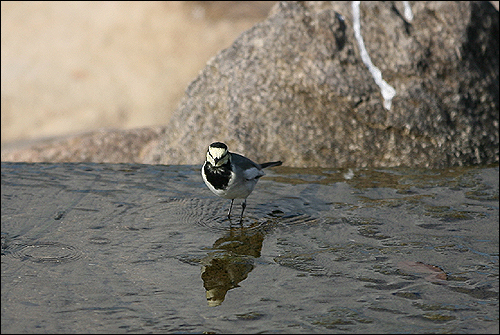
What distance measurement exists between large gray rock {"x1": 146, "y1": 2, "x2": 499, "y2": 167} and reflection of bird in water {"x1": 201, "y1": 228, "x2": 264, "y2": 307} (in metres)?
2.22

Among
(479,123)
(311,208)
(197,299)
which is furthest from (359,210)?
(479,123)

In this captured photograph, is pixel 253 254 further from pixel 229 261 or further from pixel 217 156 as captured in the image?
pixel 217 156

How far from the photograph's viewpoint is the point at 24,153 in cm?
906

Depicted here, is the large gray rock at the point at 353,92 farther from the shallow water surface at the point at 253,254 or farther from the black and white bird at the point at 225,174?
the black and white bird at the point at 225,174

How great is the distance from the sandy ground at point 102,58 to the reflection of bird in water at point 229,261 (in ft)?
21.9

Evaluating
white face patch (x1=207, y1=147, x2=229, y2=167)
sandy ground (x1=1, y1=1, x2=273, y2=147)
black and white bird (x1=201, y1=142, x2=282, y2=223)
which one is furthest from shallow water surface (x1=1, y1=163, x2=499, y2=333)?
sandy ground (x1=1, y1=1, x2=273, y2=147)

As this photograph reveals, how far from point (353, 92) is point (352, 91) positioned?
0.01 m

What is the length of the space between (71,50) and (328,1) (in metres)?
6.29

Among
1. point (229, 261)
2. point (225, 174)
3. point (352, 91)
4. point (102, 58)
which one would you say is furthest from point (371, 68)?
point (102, 58)

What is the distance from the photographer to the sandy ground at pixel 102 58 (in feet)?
36.7

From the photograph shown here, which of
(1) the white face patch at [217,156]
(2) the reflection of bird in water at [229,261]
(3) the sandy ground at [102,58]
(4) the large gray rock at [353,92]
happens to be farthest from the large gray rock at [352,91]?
(3) the sandy ground at [102,58]

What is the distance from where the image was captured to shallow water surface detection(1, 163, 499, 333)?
10.9 ft

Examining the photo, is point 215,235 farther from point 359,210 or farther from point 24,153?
point 24,153

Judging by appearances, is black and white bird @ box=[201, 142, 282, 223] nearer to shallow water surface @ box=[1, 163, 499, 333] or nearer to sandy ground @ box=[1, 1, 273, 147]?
shallow water surface @ box=[1, 163, 499, 333]
